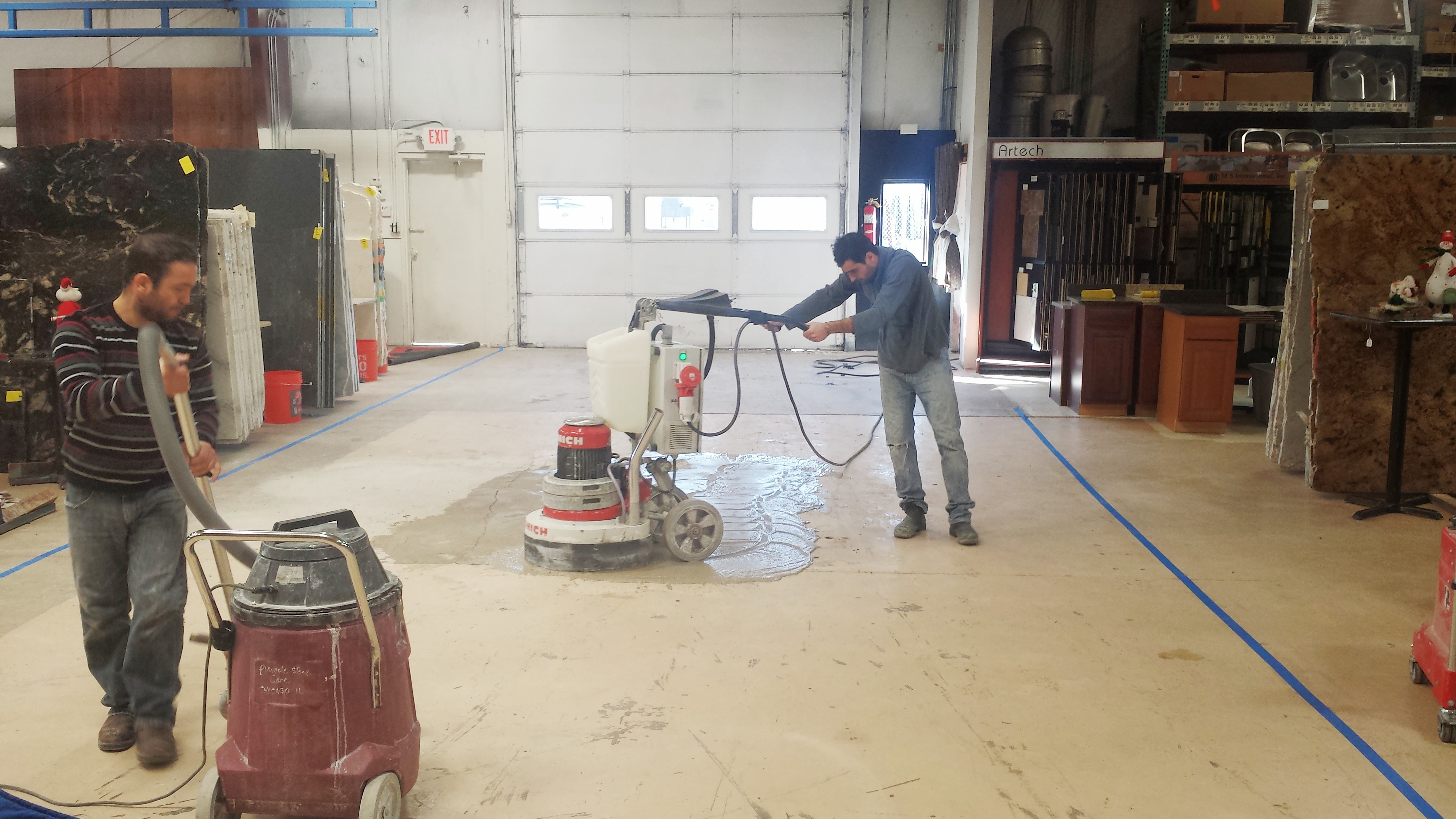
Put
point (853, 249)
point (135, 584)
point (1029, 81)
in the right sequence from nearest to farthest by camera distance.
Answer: point (135, 584)
point (853, 249)
point (1029, 81)

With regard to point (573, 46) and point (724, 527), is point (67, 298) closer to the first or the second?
point (724, 527)

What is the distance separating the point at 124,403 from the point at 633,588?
2.34 metres

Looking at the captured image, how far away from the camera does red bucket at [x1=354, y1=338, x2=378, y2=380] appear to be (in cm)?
1095

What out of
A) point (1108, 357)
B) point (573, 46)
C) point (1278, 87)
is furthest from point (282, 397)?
point (1278, 87)

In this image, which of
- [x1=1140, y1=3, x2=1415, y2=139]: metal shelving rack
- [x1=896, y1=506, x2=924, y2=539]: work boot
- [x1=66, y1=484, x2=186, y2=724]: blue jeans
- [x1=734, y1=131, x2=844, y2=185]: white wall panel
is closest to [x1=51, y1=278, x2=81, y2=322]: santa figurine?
[x1=66, y1=484, x2=186, y2=724]: blue jeans

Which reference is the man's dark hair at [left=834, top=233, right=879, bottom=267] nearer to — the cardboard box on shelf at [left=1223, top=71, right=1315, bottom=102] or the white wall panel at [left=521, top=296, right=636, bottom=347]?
the cardboard box on shelf at [left=1223, top=71, right=1315, bottom=102]

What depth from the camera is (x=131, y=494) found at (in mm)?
3014

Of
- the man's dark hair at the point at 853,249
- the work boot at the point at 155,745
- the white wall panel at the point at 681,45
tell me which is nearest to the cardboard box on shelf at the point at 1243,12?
the white wall panel at the point at 681,45

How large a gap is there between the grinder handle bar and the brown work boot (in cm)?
84

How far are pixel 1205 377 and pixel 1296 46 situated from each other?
540 centimetres

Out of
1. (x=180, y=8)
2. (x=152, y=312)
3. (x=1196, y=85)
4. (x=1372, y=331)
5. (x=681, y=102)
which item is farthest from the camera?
(x=681, y=102)

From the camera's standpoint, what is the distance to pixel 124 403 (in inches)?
109

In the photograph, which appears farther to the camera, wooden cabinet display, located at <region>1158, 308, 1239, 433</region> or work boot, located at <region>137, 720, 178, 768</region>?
wooden cabinet display, located at <region>1158, 308, 1239, 433</region>

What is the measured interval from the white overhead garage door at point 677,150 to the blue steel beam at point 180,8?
305cm
